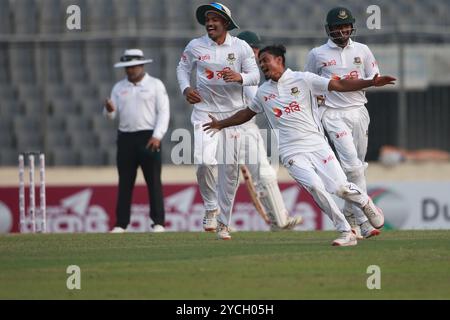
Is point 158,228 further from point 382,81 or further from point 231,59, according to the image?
point 382,81

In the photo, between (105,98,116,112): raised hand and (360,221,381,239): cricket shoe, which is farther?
(105,98,116,112): raised hand

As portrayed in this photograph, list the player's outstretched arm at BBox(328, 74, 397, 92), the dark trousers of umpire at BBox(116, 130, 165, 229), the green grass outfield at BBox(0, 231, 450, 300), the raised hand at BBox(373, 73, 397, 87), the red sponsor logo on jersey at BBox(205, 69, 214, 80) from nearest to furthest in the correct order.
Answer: the green grass outfield at BBox(0, 231, 450, 300) → the raised hand at BBox(373, 73, 397, 87) → the player's outstretched arm at BBox(328, 74, 397, 92) → the red sponsor logo on jersey at BBox(205, 69, 214, 80) → the dark trousers of umpire at BBox(116, 130, 165, 229)

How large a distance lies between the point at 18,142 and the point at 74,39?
6.61 ft

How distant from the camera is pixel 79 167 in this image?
20.2 m

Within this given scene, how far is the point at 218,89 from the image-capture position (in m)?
13.8

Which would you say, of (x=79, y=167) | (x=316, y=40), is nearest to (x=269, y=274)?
(x=79, y=167)

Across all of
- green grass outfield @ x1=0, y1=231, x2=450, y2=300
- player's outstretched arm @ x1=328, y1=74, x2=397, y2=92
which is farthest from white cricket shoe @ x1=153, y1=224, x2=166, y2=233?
player's outstretched arm @ x1=328, y1=74, x2=397, y2=92

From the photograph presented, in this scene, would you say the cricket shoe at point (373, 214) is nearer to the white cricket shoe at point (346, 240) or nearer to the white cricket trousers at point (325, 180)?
the white cricket trousers at point (325, 180)

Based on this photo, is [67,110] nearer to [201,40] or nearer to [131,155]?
[131,155]

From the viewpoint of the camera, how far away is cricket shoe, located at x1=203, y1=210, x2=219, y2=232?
47.3ft

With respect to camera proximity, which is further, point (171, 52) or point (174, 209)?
point (171, 52)

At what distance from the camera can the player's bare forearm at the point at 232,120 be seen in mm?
12656

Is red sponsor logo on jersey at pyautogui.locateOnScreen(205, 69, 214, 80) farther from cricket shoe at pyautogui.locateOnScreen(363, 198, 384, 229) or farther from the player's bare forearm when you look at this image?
cricket shoe at pyautogui.locateOnScreen(363, 198, 384, 229)

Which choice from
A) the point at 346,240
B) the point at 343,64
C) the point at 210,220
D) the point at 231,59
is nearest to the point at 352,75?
the point at 343,64
